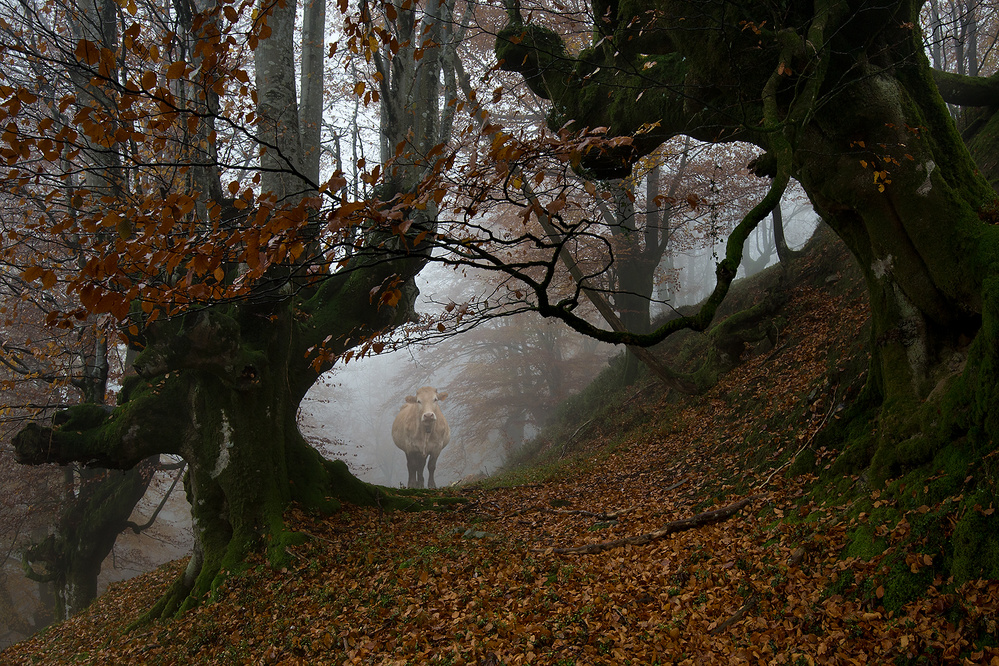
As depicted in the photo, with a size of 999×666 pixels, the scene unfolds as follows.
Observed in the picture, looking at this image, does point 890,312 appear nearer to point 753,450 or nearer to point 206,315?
point 753,450

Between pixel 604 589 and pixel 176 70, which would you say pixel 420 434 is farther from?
pixel 176 70

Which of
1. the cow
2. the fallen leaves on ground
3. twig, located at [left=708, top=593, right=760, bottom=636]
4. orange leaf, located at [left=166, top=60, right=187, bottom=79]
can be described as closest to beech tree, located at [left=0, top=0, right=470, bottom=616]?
the fallen leaves on ground

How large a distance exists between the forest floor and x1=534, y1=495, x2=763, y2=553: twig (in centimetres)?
2

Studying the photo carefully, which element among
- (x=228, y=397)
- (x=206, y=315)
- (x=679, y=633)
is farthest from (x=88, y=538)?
(x=679, y=633)

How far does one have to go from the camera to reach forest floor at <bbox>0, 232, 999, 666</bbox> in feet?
10.4

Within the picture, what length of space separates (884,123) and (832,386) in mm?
2823

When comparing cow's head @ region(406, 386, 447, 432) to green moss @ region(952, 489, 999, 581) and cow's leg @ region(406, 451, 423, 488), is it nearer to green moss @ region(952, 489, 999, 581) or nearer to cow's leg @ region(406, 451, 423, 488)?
cow's leg @ region(406, 451, 423, 488)

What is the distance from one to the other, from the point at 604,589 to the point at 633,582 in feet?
0.80

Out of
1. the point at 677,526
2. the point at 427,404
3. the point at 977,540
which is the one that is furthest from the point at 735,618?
the point at 427,404

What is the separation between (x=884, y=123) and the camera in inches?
178

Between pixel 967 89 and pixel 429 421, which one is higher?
pixel 967 89

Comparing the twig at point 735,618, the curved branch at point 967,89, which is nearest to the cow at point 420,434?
the curved branch at point 967,89

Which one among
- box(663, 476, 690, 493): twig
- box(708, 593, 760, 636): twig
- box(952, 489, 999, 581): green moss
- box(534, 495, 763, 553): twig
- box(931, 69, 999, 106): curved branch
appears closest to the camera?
box(952, 489, 999, 581): green moss

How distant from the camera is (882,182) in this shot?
175 inches
